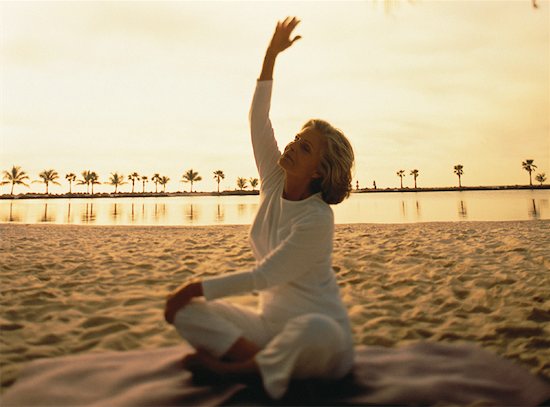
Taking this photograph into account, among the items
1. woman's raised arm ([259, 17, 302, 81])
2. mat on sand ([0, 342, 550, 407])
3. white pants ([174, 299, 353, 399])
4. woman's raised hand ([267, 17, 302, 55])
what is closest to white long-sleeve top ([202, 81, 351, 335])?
white pants ([174, 299, 353, 399])

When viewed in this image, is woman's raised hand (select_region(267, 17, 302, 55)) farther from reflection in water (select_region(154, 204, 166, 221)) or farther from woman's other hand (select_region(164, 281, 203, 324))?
reflection in water (select_region(154, 204, 166, 221))

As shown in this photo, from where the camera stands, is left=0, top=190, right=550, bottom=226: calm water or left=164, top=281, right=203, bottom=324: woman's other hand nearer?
left=164, top=281, right=203, bottom=324: woman's other hand

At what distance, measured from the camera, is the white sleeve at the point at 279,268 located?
2.02 m

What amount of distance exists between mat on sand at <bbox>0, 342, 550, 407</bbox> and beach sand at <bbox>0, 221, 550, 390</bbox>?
0.33 meters

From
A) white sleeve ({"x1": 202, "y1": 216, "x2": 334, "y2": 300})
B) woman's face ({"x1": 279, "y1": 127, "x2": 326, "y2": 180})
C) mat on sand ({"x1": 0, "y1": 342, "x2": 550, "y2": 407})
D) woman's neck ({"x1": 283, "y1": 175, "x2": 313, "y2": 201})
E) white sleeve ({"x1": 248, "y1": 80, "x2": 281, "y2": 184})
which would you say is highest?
white sleeve ({"x1": 248, "y1": 80, "x2": 281, "y2": 184})

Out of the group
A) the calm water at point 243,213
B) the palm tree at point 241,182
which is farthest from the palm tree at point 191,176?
the calm water at point 243,213

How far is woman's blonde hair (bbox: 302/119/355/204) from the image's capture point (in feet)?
7.47

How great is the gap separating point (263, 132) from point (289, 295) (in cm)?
107

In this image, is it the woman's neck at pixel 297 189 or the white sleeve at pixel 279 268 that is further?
the woman's neck at pixel 297 189

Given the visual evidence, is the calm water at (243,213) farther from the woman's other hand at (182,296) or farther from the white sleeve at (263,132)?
the woman's other hand at (182,296)

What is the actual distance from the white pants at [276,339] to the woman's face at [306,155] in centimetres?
82

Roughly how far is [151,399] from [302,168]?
1.49 m

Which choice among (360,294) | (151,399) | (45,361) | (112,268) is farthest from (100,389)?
(112,268)

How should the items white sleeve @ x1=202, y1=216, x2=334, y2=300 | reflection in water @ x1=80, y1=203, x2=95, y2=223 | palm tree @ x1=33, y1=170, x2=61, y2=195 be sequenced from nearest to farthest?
white sleeve @ x1=202, y1=216, x2=334, y2=300 → reflection in water @ x1=80, y1=203, x2=95, y2=223 → palm tree @ x1=33, y1=170, x2=61, y2=195
